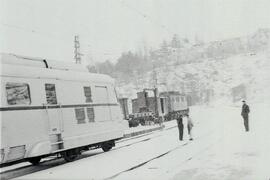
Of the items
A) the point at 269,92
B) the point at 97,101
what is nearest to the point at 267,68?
the point at 269,92

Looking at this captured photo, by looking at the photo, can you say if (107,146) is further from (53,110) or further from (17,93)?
(17,93)

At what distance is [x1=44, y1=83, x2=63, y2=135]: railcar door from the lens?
14.7 m

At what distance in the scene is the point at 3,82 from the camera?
12898mm

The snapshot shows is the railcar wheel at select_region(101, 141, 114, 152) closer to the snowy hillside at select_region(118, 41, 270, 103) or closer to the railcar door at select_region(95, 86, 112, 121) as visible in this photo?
the railcar door at select_region(95, 86, 112, 121)

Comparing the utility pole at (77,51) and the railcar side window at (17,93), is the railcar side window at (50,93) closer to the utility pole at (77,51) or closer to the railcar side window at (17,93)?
the railcar side window at (17,93)

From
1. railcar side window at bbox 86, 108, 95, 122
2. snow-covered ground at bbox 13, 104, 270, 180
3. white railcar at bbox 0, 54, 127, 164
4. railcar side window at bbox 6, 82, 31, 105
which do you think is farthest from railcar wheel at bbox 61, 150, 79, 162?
railcar side window at bbox 6, 82, 31, 105

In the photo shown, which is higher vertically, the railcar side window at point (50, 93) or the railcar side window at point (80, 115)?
the railcar side window at point (50, 93)

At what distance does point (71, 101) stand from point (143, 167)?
4.39 metres

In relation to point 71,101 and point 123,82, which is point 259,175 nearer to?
point 71,101

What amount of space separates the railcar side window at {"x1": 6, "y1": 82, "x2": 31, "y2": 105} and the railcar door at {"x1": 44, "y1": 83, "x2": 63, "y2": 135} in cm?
93

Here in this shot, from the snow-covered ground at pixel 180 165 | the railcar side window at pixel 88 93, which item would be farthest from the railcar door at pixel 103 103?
the snow-covered ground at pixel 180 165

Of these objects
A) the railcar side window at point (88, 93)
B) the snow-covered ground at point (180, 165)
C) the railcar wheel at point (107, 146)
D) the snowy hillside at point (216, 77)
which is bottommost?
the snow-covered ground at point (180, 165)

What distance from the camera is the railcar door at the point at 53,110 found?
48.1ft

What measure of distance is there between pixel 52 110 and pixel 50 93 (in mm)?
623
